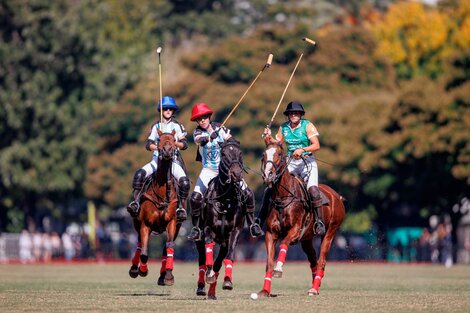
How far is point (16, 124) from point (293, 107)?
4037 cm

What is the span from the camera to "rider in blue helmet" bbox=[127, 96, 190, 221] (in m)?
20.6

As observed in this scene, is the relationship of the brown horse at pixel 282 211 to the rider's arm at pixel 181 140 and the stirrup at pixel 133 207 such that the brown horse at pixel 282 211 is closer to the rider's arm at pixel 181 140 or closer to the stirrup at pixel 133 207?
the rider's arm at pixel 181 140

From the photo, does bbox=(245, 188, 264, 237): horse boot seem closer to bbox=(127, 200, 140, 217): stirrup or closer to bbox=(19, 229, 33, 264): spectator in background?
bbox=(127, 200, 140, 217): stirrup

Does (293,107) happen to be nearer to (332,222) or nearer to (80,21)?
(332,222)

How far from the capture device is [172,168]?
21.2 metres

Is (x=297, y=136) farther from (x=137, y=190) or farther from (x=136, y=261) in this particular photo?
(x=136, y=261)

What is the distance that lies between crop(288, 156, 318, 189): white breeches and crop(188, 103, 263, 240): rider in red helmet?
3.88ft

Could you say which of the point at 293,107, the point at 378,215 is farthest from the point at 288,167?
the point at 378,215

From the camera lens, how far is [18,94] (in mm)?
59500

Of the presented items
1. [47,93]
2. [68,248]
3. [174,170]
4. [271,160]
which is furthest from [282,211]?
[47,93]

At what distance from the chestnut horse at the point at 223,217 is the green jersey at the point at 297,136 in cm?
125

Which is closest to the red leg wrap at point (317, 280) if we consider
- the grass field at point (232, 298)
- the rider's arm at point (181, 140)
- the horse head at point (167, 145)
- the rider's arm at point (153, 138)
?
the grass field at point (232, 298)

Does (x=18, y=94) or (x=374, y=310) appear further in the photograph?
(x=18, y=94)

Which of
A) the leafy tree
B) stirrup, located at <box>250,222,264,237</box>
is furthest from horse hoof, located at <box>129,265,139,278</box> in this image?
the leafy tree
